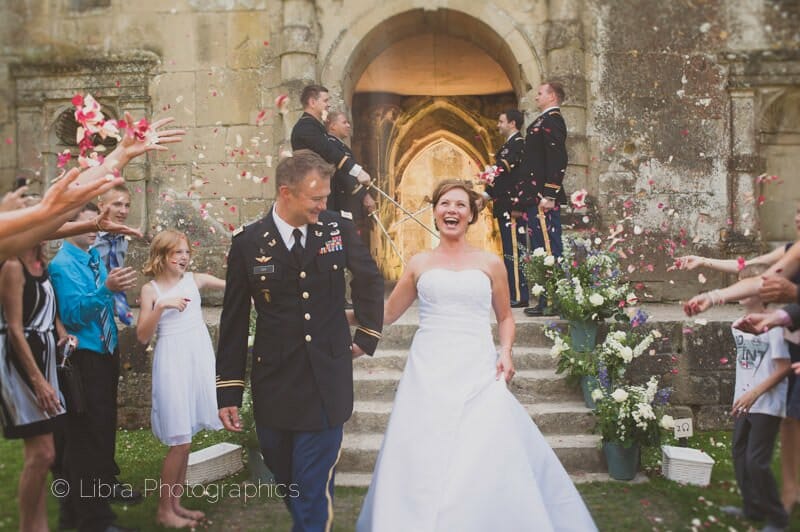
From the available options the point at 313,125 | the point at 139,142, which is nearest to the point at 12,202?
the point at 139,142

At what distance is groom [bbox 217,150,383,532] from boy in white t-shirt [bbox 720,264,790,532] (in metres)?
2.45

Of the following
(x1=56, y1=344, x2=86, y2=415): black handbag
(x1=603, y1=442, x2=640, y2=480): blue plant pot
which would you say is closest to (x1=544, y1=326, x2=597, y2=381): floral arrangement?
(x1=603, y1=442, x2=640, y2=480): blue plant pot

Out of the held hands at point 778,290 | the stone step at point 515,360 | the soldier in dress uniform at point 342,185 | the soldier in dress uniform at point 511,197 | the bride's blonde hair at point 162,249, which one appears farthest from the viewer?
the soldier in dress uniform at point 511,197

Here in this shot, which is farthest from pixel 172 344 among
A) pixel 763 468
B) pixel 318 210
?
pixel 763 468

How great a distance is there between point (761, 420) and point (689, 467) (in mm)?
1103

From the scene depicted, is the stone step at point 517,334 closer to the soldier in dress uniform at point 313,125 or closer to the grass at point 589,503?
the grass at point 589,503

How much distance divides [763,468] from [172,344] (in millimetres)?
3628

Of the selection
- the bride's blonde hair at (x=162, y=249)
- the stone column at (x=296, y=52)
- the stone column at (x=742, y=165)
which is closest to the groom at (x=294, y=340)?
the bride's blonde hair at (x=162, y=249)

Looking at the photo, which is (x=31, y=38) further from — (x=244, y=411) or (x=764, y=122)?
(x=764, y=122)

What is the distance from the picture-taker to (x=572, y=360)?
568 centimetres

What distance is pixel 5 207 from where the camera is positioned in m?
2.76

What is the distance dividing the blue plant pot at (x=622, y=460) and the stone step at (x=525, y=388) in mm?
766

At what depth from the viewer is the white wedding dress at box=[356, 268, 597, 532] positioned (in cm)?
318

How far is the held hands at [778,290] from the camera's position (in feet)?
10.1
